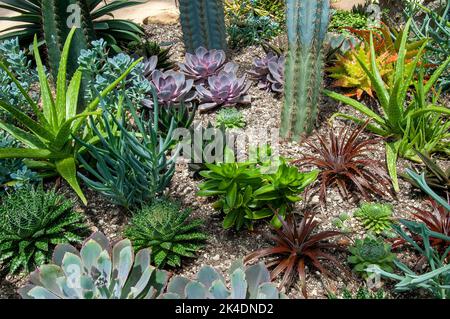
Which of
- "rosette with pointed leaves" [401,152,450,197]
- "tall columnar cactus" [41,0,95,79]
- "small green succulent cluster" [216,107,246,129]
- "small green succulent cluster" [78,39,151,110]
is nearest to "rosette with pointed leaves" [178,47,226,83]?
"small green succulent cluster" [216,107,246,129]

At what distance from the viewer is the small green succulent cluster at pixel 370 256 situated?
2145 millimetres

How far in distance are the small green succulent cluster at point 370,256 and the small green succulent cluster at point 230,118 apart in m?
1.17

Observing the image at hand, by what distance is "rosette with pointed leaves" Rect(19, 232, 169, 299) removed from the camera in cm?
187

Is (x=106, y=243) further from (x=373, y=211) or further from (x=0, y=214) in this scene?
(x=373, y=211)

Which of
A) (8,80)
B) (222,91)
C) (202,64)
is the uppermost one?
(8,80)

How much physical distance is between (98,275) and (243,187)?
0.77 metres

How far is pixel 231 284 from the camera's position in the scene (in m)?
1.87

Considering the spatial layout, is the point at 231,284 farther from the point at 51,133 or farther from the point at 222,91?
the point at 222,91

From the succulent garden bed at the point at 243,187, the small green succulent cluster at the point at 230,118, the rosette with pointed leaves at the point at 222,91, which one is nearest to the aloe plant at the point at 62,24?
the succulent garden bed at the point at 243,187

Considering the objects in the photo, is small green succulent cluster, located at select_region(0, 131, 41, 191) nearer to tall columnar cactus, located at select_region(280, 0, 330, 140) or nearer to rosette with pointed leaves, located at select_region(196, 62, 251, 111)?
rosette with pointed leaves, located at select_region(196, 62, 251, 111)

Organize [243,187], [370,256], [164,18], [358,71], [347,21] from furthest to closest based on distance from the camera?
1. [164,18]
2. [347,21]
3. [358,71]
4. [243,187]
5. [370,256]

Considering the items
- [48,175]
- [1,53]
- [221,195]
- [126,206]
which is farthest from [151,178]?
[1,53]

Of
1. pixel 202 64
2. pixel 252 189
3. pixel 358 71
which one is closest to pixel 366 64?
pixel 358 71

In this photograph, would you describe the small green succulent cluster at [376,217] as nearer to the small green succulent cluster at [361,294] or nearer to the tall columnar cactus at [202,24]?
the small green succulent cluster at [361,294]
